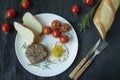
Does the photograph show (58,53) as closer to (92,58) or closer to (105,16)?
(92,58)

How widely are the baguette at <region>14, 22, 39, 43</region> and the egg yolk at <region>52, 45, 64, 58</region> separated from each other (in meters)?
0.10

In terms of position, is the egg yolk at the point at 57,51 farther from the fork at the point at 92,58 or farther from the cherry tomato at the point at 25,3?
the cherry tomato at the point at 25,3

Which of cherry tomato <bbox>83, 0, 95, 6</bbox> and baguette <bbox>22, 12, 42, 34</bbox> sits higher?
baguette <bbox>22, 12, 42, 34</bbox>

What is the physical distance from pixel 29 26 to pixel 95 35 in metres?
0.34

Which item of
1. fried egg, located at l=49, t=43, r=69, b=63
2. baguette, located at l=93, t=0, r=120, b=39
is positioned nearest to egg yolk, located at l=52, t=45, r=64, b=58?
fried egg, located at l=49, t=43, r=69, b=63

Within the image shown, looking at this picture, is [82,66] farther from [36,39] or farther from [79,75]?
[36,39]

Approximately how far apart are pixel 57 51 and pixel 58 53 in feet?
0.04

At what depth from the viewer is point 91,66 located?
5.07 ft

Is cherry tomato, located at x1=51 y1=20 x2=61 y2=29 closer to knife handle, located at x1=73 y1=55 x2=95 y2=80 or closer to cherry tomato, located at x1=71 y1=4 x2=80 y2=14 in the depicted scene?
cherry tomato, located at x1=71 y1=4 x2=80 y2=14

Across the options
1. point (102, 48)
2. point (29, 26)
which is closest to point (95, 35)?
point (102, 48)

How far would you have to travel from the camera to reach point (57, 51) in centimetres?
153

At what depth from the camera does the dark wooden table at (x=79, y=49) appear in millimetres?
1548

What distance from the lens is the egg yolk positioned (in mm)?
1529

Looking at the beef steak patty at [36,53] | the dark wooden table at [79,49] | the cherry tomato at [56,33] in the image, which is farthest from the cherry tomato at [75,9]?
the beef steak patty at [36,53]
